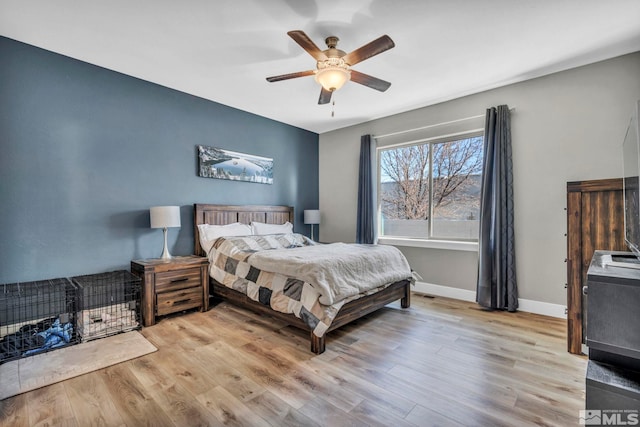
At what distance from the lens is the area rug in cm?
197

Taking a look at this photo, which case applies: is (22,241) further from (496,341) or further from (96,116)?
(496,341)

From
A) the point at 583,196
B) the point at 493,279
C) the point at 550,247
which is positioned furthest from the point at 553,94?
the point at 493,279

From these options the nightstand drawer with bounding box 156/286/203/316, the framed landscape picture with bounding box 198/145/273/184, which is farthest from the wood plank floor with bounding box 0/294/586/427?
the framed landscape picture with bounding box 198/145/273/184

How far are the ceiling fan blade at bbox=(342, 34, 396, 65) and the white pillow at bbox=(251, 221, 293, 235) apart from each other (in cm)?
266

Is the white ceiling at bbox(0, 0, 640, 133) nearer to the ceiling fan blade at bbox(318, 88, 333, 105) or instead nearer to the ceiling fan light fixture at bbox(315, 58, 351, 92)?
the ceiling fan light fixture at bbox(315, 58, 351, 92)

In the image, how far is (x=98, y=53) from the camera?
2855mm

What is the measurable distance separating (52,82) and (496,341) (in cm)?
491

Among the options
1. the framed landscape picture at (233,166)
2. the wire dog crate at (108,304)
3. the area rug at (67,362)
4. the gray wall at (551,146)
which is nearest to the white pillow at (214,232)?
the framed landscape picture at (233,166)

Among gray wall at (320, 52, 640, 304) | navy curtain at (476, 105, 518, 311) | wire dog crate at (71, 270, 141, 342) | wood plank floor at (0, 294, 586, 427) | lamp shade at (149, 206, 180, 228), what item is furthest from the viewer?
navy curtain at (476, 105, 518, 311)

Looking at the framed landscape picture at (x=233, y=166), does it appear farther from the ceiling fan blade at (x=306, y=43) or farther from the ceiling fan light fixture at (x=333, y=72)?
the ceiling fan blade at (x=306, y=43)

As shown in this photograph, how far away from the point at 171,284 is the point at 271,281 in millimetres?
1177

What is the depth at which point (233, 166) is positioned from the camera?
14.2 feet

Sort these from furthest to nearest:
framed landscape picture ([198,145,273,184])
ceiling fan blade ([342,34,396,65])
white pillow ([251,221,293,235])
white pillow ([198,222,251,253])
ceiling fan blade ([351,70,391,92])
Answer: white pillow ([251,221,293,235])
framed landscape picture ([198,145,273,184])
white pillow ([198,222,251,253])
ceiling fan blade ([351,70,391,92])
ceiling fan blade ([342,34,396,65])

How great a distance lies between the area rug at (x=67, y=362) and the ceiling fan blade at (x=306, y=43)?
2754 millimetres
